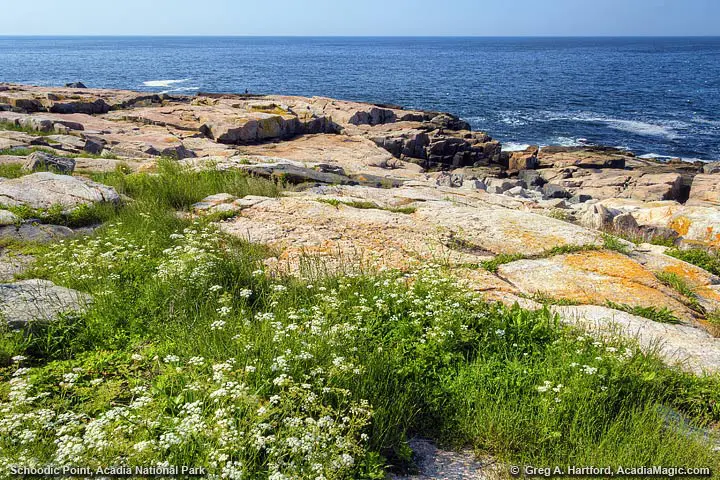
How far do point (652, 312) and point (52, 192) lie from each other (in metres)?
8.94

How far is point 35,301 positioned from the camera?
191 inches

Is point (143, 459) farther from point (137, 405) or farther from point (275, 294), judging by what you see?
point (275, 294)

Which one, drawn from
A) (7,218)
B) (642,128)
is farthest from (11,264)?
(642,128)

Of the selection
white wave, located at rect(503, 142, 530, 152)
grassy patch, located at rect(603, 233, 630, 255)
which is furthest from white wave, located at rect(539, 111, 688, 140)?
grassy patch, located at rect(603, 233, 630, 255)

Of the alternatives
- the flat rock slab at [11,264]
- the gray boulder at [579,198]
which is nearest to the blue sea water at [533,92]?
the gray boulder at [579,198]

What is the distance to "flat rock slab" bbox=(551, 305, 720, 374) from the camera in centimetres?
458

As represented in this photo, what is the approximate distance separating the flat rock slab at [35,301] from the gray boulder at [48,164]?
6045mm

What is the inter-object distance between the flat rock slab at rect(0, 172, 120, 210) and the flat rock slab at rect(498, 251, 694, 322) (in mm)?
6576

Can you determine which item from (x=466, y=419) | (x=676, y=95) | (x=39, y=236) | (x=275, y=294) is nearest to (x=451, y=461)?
(x=466, y=419)

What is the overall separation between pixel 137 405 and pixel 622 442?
3.25 m

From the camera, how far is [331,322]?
15.1 feet

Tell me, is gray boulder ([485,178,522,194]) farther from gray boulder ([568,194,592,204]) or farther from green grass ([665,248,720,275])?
green grass ([665,248,720,275])

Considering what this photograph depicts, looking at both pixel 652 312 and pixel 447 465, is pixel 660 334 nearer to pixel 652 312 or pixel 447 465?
pixel 652 312

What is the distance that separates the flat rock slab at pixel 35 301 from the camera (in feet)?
14.9
